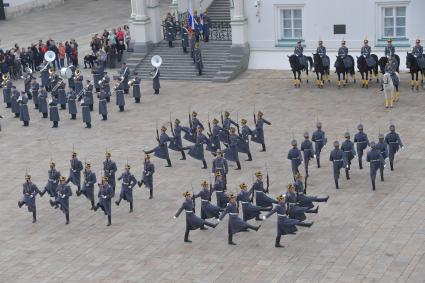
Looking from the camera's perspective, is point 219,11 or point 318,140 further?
point 219,11

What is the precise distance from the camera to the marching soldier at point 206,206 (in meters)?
28.4

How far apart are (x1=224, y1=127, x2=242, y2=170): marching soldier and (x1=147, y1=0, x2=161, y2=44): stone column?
55.1 ft

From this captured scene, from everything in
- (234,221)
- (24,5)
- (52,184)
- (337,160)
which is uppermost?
(24,5)

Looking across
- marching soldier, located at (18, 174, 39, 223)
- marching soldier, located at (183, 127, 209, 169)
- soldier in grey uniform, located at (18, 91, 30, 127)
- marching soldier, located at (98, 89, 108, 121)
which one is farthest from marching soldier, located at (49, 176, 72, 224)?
soldier in grey uniform, located at (18, 91, 30, 127)

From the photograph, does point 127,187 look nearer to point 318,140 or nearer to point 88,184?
point 88,184

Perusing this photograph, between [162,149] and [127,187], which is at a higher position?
[162,149]

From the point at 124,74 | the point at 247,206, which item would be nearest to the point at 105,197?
the point at 247,206

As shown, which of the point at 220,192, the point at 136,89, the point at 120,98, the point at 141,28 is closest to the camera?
the point at 220,192

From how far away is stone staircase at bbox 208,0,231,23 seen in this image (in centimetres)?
5141

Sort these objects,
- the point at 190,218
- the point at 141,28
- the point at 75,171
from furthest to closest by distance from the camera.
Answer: the point at 141,28 < the point at 75,171 < the point at 190,218

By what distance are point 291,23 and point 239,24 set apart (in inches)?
91.4

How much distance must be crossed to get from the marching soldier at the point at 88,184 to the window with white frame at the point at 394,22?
61.8 ft

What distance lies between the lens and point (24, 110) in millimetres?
40688

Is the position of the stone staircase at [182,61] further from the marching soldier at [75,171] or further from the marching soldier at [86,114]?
the marching soldier at [75,171]
